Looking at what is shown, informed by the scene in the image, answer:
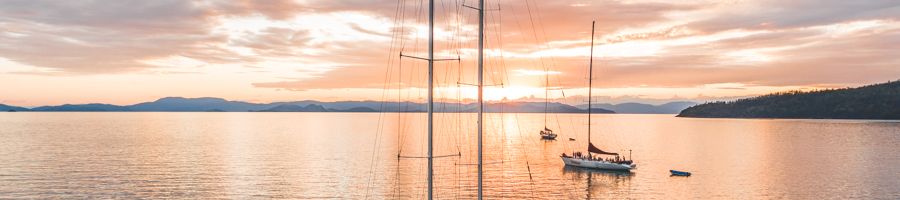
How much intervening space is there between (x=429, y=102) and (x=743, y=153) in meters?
115

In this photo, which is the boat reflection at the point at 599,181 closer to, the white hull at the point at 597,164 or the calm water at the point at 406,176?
the calm water at the point at 406,176

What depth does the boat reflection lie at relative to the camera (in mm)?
65250

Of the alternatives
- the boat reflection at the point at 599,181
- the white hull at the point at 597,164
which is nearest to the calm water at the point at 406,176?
the boat reflection at the point at 599,181

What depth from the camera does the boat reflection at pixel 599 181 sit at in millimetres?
65250

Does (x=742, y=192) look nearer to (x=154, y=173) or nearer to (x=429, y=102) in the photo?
(x=429, y=102)

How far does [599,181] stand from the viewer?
73.9m

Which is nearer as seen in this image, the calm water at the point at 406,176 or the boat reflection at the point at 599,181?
the calm water at the point at 406,176

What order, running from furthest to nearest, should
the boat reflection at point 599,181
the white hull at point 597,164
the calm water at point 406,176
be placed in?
the white hull at point 597,164
the boat reflection at point 599,181
the calm water at point 406,176

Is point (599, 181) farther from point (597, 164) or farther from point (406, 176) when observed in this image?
point (406, 176)

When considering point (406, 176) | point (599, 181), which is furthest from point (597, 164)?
point (406, 176)

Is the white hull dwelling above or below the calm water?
above

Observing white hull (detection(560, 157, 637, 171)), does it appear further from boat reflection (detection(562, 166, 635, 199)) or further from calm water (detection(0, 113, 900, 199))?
calm water (detection(0, 113, 900, 199))

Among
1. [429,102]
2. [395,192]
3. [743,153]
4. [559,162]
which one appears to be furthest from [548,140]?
[429,102]

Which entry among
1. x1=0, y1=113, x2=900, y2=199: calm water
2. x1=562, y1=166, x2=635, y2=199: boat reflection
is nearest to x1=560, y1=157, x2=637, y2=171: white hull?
x1=562, y1=166, x2=635, y2=199: boat reflection
